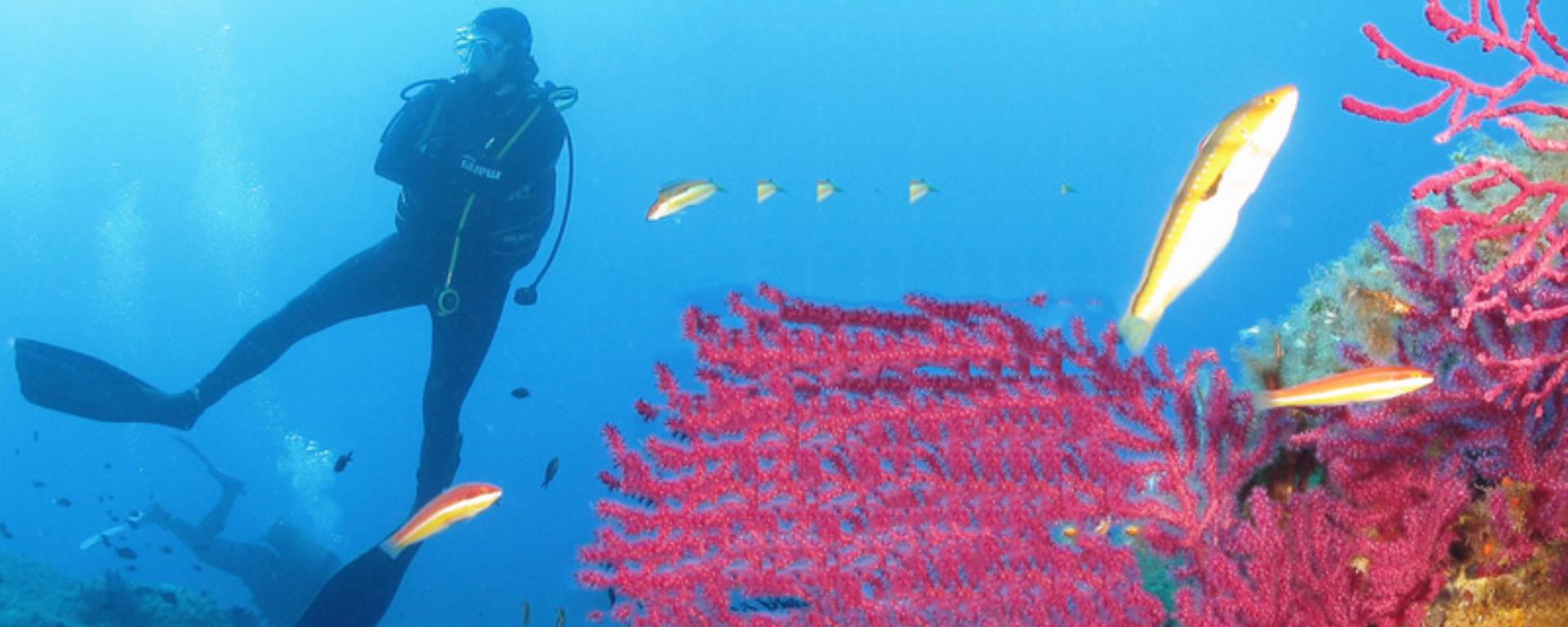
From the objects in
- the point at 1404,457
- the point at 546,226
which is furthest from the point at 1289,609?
the point at 546,226

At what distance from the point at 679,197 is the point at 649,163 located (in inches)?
4102

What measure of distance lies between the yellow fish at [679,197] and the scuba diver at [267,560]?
14039 mm

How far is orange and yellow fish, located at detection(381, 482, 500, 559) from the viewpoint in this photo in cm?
373

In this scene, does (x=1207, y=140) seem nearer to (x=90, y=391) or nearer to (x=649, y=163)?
(x=90, y=391)

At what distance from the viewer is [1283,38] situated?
92500mm

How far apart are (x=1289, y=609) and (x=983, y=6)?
96.2 metres

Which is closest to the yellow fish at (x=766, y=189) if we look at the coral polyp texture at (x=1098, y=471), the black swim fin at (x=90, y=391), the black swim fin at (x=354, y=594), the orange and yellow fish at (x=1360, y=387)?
the coral polyp texture at (x=1098, y=471)

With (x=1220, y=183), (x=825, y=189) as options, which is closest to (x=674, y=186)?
(x=825, y=189)

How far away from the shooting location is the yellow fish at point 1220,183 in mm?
1624

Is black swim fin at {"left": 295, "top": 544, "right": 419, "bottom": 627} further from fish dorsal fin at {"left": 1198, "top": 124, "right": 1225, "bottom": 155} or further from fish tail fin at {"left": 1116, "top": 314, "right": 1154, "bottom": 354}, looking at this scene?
fish dorsal fin at {"left": 1198, "top": 124, "right": 1225, "bottom": 155}

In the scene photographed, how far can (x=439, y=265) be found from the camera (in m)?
8.40

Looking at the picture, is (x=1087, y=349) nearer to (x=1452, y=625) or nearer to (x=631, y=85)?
(x=1452, y=625)

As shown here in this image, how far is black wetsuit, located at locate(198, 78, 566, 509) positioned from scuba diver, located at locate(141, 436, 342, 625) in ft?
30.2

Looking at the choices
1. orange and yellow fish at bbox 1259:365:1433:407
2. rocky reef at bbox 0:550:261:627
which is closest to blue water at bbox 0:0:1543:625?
rocky reef at bbox 0:550:261:627
